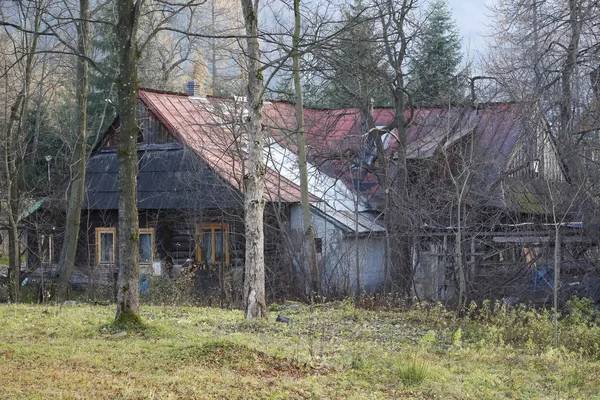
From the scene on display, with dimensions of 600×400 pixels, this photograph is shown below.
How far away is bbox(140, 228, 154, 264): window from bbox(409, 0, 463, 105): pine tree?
10288 millimetres

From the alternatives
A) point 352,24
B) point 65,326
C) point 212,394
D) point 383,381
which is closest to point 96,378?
point 212,394

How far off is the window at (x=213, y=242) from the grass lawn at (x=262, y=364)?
42.0 feet

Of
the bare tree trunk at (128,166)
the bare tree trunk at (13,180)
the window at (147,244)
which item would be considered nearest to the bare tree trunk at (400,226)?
the window at (147,244)

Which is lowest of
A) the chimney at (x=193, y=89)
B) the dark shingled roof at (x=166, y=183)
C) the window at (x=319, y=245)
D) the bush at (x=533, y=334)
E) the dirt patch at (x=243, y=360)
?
the bush at (x=533, y=334)

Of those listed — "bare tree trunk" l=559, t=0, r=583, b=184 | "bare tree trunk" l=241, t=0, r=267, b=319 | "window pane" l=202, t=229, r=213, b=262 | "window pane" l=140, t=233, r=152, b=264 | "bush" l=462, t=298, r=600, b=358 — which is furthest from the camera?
"window pane" l=140, t=233, r=152, b=264

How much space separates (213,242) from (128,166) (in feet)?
50.6

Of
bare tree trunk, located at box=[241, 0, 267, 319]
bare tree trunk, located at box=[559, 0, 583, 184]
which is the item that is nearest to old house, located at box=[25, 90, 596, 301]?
bare tree trunk, located at box=[559, 0, 583, 184]

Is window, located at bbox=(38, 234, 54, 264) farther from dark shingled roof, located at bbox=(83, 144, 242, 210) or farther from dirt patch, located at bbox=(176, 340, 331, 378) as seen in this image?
dirt patch, located at bbox=(176, 340, 331, 378)

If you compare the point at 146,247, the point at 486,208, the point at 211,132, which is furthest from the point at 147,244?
the point at 486,208

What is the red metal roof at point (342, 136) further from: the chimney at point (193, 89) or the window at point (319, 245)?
the window at point (319, 245)

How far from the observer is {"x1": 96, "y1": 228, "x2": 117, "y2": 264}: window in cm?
2725

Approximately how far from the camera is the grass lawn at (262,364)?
23.2ft

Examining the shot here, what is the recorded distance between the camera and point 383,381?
26.6ft

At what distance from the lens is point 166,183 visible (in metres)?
26.1
